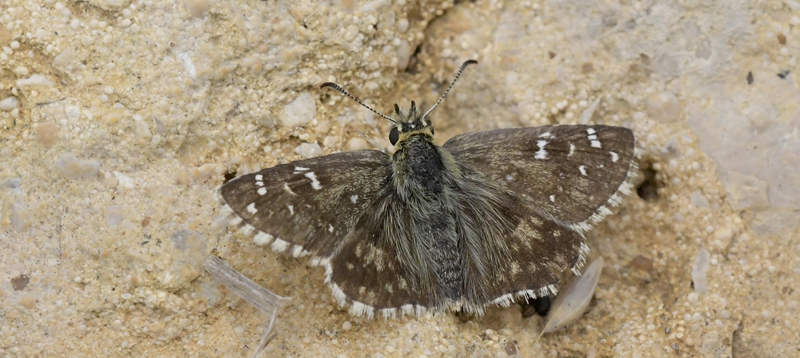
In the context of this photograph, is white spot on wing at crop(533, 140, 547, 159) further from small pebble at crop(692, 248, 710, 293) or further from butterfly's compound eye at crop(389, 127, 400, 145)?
small pebble at crop(692, 248, 710, 293)

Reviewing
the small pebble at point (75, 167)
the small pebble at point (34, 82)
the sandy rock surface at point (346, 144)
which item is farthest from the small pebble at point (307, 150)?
the small pebble at point (34, 82)

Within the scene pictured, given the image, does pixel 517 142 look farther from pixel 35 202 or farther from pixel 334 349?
pixel 35 202

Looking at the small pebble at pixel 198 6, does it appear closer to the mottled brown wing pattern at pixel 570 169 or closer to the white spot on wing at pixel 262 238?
the white spot on wing at pixel 262 238

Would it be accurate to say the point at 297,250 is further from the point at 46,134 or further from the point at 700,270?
the point at 700,270

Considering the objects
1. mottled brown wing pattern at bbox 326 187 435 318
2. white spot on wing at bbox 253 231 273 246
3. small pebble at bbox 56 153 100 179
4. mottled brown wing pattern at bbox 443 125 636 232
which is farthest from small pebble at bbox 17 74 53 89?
mottled brown wing pattern at bbox 443 125 636 232

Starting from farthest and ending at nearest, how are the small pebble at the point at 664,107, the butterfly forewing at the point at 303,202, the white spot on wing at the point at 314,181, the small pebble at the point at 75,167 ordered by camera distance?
1. the small pebble at the point at 664,107
2. the small pebble at the point at 75,167
3. the white spot on wing at the point at 314,181
4. the butterfly forewing at the point at 303,202

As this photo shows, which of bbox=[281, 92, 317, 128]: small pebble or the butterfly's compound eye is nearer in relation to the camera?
A: the butterfly's compound eye

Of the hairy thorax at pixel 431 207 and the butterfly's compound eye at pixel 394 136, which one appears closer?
the hairy thorax at pixel 431 207
